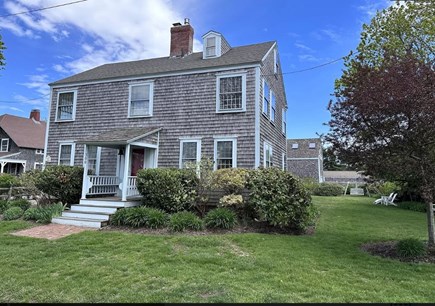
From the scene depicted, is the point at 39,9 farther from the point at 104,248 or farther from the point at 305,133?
the point at 305,133

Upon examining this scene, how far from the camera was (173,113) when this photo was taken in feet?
44.3

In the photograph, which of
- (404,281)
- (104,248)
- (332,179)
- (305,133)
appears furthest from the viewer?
(332,179)

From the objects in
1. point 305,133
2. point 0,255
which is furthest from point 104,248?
point 305,133

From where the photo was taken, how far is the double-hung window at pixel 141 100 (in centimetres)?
1409

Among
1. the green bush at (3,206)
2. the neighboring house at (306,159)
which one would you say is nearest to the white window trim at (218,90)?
the green bush at (3,206)

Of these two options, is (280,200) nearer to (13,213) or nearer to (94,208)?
(94,208)

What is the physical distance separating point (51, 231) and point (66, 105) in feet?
29.7

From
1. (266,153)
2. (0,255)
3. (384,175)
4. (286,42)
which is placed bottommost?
(0,255)

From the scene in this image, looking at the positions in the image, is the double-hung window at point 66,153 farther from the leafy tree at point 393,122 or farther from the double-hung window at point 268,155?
the leafy tree at point 393,122

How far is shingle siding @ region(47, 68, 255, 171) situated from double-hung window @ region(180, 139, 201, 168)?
22cm

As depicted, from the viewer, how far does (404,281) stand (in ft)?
16.1

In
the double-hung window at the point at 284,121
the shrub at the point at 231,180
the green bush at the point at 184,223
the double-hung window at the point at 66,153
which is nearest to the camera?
the green bush at the point at 184,223

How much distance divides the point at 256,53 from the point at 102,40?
10.3 m

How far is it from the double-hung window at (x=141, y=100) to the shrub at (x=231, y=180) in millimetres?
5496
